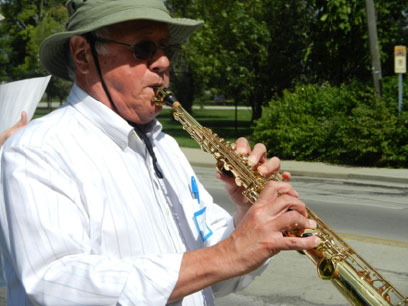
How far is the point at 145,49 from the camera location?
1.98 meters

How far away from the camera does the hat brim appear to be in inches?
74.2

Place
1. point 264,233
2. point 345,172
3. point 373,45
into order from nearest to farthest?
1. point 264,233
2. point 345,172
3. point 373,45

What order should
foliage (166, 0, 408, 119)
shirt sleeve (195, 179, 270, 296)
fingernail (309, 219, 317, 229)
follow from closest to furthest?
1. fingernail (309, 219, 317, 229)
2. shirt sleeve (195, 179, 270, 296)
3. foliage (166, 0, 408, 119)

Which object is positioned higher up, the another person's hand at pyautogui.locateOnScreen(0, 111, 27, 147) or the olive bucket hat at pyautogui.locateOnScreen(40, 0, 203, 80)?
the olive bucket hat at pyautogui.locateOnScreen(40, 0, 203, 80)

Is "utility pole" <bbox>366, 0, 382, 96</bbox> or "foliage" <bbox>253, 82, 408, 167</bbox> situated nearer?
"foliage" <bbox>253, 82, 408, 167</bbox>

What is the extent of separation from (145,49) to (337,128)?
41.3 ft

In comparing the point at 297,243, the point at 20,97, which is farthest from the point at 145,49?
the point at 20,97

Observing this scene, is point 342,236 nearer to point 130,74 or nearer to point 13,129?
point 13,129

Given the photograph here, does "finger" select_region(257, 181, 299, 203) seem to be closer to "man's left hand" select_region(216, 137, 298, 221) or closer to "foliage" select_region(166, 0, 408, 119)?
"man's left hand" select_region(216, 137, 298, 221)

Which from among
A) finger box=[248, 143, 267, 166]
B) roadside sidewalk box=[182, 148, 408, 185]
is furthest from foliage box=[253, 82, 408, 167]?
finger box=[248, 143, 267, 166]

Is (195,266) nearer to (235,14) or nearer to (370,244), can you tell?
(370,244)

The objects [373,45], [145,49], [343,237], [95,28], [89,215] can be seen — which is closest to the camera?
[89,215]

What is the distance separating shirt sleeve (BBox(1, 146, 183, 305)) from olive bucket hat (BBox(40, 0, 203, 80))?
551mm

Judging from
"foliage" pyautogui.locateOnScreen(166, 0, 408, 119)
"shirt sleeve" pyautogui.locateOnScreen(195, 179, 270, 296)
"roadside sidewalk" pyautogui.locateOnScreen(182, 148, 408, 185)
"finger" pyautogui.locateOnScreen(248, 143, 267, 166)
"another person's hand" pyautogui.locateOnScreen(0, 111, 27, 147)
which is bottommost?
"roadside sidewalk" pyautogui.locateOnScreen(182, 148, 408, 185)
